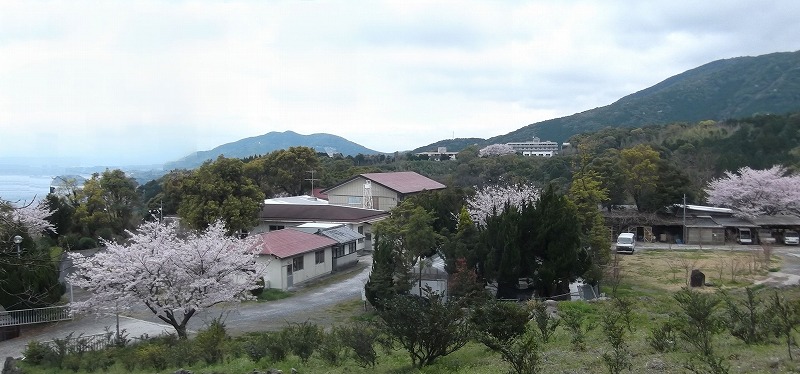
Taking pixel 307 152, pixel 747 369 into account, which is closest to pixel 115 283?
pixel 747 369

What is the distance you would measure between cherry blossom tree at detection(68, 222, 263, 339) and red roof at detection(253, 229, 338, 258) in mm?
5707

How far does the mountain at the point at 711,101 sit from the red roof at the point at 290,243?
104 m

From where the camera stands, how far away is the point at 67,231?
3067cm

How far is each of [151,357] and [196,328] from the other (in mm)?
5986

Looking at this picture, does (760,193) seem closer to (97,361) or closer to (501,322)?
(501,322)

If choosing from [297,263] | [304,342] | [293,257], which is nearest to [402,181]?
[297,263]

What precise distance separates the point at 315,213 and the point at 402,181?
10.1 metres

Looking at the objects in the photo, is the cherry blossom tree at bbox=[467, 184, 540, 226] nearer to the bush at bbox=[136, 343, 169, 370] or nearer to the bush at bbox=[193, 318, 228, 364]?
the bush at bbox=[193, 318, 228, 364]

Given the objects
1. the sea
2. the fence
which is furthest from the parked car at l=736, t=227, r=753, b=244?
the sea

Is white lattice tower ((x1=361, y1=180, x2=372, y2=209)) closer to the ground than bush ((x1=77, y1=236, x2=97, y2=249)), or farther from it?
farther from it

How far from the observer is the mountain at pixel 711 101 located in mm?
116312

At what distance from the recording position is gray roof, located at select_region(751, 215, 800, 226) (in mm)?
33600

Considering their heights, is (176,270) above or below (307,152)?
below

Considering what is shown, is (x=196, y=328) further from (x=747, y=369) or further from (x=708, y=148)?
(x=708, y=148)
